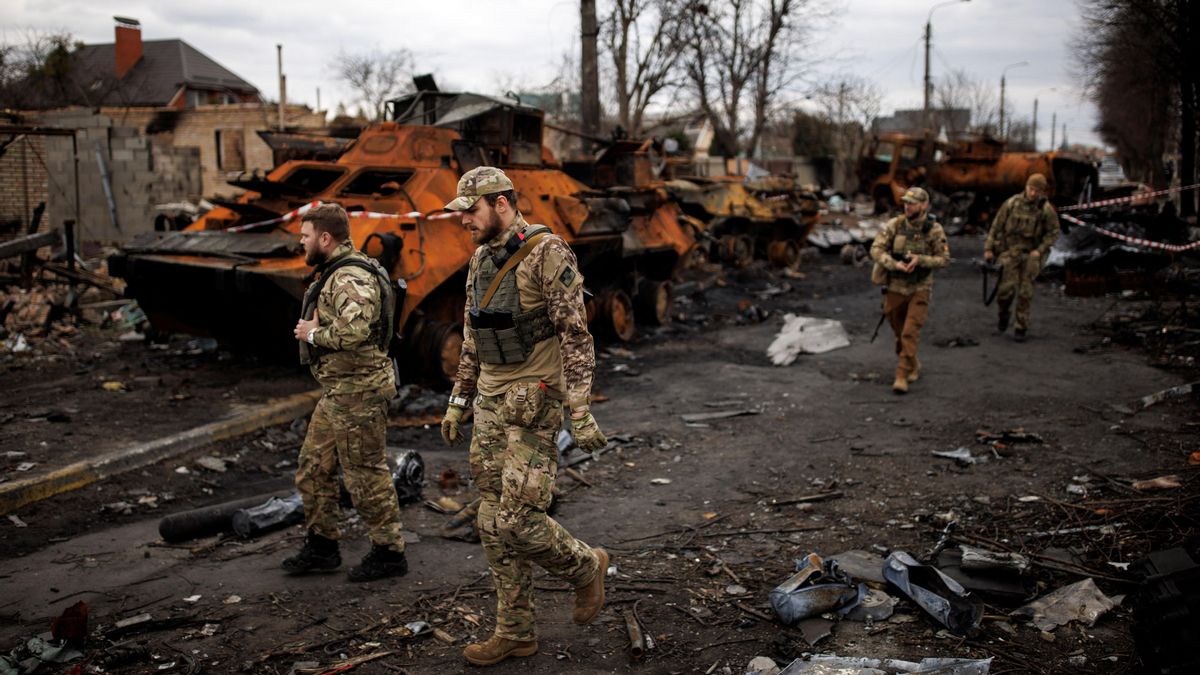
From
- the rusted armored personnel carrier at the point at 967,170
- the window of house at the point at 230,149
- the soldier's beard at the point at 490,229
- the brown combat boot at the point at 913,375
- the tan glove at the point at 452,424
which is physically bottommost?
the brown combat boot at the point at 913,375

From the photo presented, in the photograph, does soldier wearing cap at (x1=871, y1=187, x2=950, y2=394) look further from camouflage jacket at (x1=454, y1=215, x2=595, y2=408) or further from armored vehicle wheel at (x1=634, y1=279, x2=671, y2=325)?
camouflage jacket at (x1=454, y1=215, x2=595, y2=408)

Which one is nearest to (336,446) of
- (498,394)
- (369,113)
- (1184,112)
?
(498,394)

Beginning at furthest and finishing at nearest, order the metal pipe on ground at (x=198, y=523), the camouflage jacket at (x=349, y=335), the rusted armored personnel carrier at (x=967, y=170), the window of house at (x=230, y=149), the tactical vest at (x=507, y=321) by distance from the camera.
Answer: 1. the window of house at (x=230, y=149)
2. the rusted armored personnel carrier at (x=967, y=170)
3. the metal pipe on ground at (x=198, y=523)
4. the camouflage jacket at (x=349, y=335)
5. the tactical vest at (x=507, y=321)

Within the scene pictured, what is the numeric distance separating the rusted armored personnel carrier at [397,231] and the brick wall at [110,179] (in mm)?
8454

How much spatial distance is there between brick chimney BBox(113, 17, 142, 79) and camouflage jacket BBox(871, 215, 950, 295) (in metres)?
44.7

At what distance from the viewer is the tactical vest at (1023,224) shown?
978 centimetres

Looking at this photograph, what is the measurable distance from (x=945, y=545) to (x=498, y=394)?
250 centimetres

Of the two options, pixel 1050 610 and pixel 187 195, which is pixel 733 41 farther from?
pixel 1050 610

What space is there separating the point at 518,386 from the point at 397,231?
15.3 feet

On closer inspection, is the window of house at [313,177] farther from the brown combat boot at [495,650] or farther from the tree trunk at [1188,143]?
the tree trunk at [1188,143]

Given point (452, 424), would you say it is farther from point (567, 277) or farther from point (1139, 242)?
point (1139, 242)

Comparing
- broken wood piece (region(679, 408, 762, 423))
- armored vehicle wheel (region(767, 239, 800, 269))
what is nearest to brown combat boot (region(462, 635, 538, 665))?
broken wood piece (region(679, 408, 762, 423))

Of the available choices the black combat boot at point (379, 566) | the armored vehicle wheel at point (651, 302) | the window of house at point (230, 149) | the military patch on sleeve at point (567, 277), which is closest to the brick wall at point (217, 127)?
the window of house at point (230, 149)

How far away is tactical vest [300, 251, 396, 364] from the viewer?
14.5 feet
